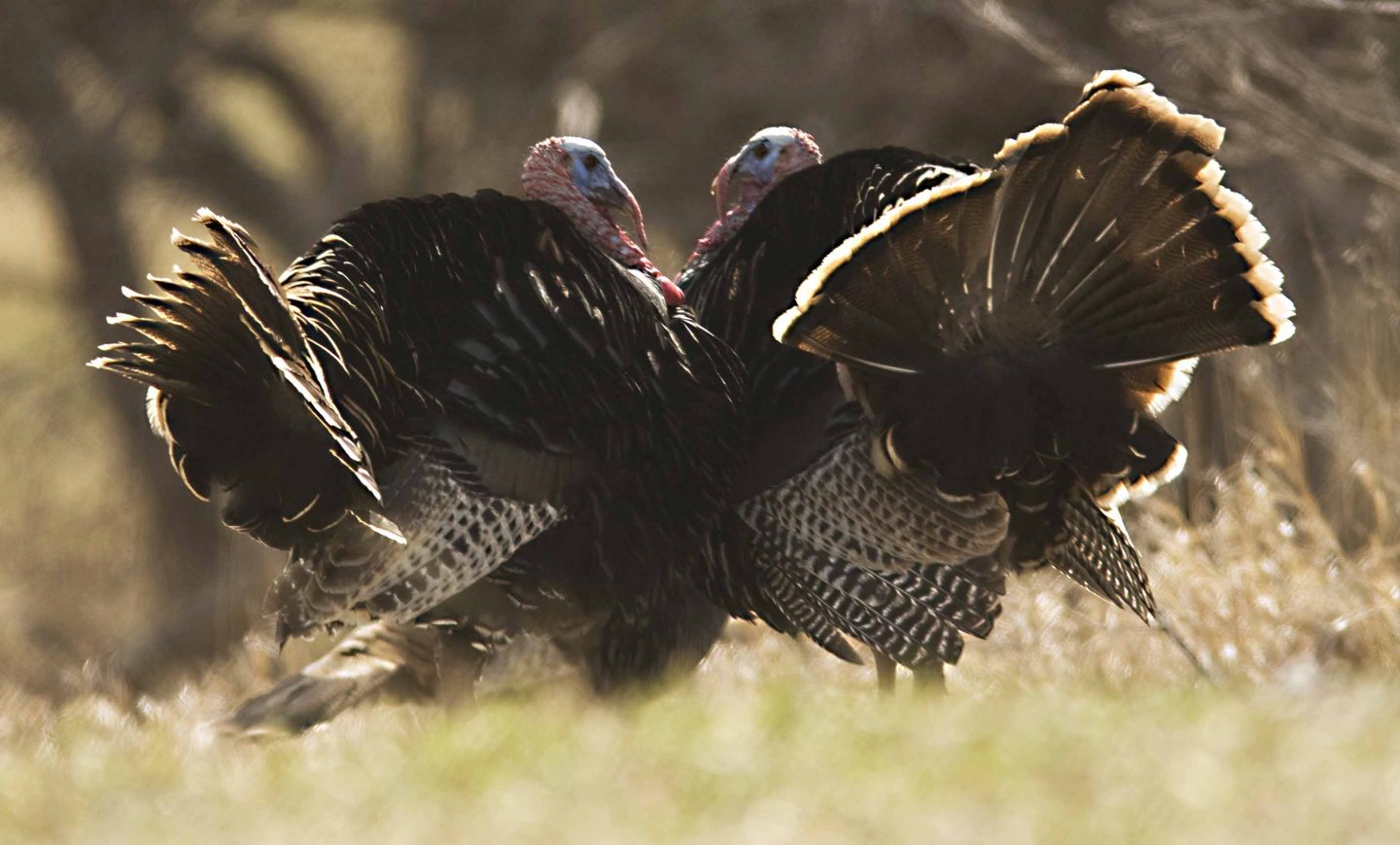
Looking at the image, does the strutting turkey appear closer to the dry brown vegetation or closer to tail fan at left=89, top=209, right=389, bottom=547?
tail fan at left=89, top=209, right=389, bottom=547

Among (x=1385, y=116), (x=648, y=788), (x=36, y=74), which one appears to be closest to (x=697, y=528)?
(x=648, y=788)

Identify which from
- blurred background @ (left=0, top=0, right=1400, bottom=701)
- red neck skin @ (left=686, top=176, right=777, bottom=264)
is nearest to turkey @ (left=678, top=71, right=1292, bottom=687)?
red neck skin @ (left=686, top=176, right=777, bottom=264)

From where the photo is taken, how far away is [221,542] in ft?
41.5

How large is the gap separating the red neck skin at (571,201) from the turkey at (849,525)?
480mm

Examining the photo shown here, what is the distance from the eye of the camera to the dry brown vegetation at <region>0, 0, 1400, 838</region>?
18.9 feet

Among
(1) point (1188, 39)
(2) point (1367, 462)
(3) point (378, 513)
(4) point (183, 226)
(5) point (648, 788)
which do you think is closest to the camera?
(5) point (648, 788)

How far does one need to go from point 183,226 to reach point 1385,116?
9000 millimetres

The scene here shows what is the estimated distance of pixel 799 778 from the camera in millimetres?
2738

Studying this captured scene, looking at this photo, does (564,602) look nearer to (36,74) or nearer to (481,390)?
(481,390)

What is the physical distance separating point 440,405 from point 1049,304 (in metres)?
1.32

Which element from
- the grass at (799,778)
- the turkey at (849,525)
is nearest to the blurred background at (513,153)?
the turkey at (849,525)

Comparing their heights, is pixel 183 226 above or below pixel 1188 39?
below

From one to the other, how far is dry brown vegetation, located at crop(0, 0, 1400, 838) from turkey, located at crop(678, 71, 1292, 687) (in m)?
0.70

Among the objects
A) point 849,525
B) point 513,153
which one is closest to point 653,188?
point 513,153
